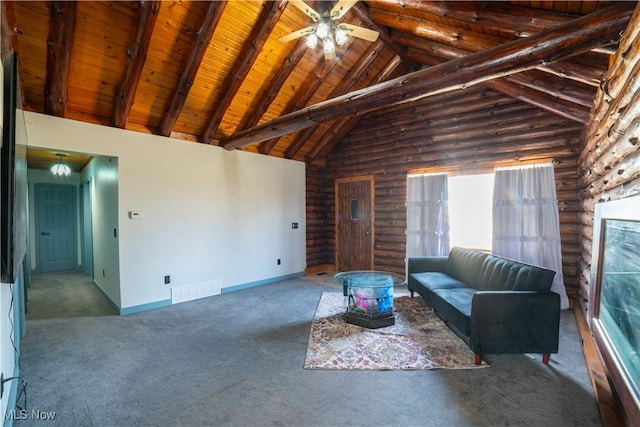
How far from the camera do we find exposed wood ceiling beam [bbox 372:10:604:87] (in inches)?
119

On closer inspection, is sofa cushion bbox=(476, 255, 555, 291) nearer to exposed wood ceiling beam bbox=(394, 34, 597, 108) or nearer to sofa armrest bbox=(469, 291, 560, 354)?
sofa armrest bbox=(469, 291, 560, 354)

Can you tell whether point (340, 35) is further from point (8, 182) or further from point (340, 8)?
point (8, 182)

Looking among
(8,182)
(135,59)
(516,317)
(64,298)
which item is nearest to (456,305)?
(516,317)

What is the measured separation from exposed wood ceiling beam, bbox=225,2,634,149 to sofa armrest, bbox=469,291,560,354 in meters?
2.08

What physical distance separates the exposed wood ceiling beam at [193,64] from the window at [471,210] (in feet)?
14.9

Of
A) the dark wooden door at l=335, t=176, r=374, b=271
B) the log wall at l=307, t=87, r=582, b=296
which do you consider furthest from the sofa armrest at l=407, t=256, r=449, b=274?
the dark wooden door at l=335, t=176, r=374, b=271

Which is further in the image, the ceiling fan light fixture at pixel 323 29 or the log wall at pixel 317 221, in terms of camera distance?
the log wall at pixel 317 221

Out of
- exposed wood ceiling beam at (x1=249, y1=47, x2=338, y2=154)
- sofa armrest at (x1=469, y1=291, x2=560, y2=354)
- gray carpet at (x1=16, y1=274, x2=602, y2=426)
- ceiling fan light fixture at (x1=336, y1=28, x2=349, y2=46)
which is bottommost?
gray carpet at (x1=16, y1=274, x2=602, y2=426)

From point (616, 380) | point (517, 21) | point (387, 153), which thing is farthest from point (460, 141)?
point (616, 380)

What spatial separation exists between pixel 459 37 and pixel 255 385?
14.7 feet

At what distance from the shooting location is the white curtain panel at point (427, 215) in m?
5.65

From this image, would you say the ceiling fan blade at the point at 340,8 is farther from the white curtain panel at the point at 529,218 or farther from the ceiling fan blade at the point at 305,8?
the white curtain panel at the point at 529,218

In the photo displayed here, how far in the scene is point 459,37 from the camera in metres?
3.77

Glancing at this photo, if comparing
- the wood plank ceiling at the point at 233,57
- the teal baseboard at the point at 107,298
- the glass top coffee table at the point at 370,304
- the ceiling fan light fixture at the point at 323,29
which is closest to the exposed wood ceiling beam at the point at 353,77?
the wood plank ceiling at the point at 233,57
